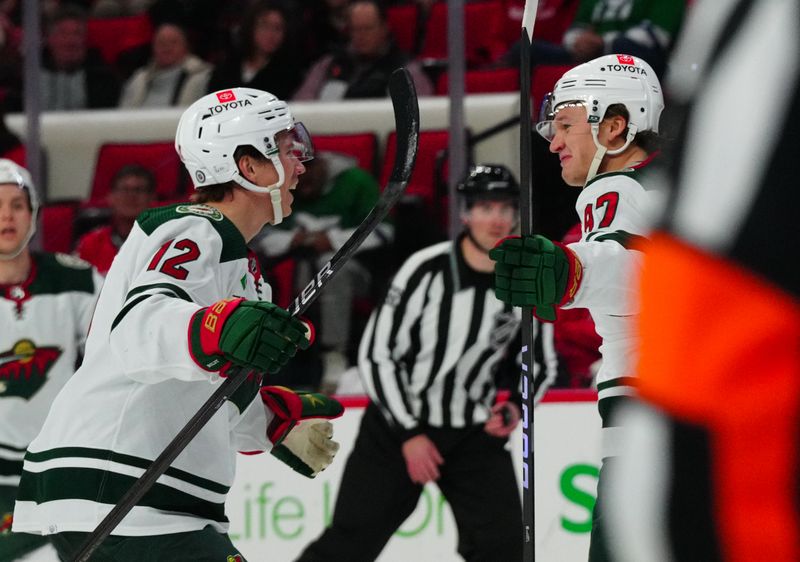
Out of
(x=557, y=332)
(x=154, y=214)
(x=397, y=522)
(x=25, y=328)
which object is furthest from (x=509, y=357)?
(x=154, y=214)

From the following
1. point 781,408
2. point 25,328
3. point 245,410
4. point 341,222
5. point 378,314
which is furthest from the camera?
point 341,222

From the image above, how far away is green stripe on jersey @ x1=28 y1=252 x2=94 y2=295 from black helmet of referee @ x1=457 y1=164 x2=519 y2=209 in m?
1.16

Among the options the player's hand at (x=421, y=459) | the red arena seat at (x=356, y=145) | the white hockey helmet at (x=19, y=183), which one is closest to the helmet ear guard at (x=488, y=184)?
the player's hand at (x=421, y=459)

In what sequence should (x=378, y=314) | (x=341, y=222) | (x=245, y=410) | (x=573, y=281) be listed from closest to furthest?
(x=573, y=281)
(x=245, y=410)
(x=378, y=314)
(x=341, y=222)

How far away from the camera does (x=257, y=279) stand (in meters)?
2.51

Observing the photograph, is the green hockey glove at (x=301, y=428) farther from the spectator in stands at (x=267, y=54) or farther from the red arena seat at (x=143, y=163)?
the spectator in stands at (x=267, y=54)

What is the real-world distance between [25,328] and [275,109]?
5.16 ft

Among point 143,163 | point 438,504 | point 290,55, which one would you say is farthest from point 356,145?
point 438,504

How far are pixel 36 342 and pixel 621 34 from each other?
7.84 feet

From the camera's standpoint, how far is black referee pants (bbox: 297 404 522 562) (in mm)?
3938

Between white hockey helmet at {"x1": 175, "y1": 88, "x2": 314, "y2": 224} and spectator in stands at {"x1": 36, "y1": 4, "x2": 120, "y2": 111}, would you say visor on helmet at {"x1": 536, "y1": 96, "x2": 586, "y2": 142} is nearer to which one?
white hockey helmet at {"x1": 175, "y1": 88, "x2": 314, "y2": 224}

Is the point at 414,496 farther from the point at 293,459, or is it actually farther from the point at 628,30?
the point at 628,30

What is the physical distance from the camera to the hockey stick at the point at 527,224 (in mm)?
2066

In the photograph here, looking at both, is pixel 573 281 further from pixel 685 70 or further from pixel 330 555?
pixel 330 555
